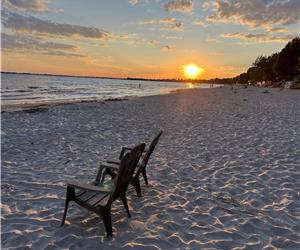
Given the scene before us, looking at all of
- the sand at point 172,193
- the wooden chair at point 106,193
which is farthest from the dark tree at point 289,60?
the wooden chair at point 106,193

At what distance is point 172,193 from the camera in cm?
611

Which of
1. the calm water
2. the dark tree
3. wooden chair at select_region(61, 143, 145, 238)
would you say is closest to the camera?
wooden chair at select_region(61, 143, 145, 238)

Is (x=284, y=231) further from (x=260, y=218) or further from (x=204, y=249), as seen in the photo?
(x=204, y=249)

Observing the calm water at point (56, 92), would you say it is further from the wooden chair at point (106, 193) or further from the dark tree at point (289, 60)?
the dark tree at point (289, 60)

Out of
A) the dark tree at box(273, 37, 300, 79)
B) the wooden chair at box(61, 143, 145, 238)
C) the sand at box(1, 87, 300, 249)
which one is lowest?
the sand at box(1, 87, 300, 249)

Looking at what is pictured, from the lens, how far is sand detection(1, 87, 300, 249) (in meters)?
4.43

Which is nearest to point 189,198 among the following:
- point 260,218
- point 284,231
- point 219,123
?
point 260,218

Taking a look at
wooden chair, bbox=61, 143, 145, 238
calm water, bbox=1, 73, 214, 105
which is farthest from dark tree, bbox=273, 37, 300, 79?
wooden chair, bbox=61, 143, 145, 238

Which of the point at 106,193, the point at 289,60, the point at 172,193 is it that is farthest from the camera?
the point at 289,60

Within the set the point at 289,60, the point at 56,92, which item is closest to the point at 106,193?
the point at 56,92

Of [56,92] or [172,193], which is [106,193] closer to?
[172,193]

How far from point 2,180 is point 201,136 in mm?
7697

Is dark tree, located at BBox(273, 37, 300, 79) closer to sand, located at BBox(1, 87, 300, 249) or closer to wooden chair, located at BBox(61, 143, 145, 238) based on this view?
sand, located at BBox(1, 87, 300, 249)

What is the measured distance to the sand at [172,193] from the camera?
14.5 ft
